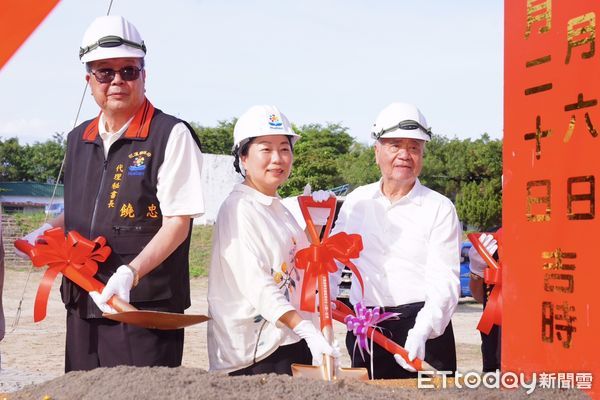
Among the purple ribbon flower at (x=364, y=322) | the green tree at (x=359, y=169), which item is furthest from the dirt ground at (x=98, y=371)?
the green tree at (x=359, y=169)

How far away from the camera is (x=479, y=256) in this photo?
3.54m

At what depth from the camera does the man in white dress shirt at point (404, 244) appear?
3.18 m

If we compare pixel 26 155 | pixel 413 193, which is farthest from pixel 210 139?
pixel 413 193

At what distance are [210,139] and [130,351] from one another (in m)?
31.0

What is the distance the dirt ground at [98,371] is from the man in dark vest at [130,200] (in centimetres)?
32

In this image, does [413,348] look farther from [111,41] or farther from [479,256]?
[111,41]

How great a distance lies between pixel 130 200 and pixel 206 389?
99cm

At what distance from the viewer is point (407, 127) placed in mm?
3225

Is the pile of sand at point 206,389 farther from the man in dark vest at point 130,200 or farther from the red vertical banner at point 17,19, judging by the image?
the red vertical banner at point 17,19

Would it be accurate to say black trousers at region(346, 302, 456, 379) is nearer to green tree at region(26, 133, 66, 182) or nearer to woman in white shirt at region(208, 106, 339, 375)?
woman in white shirt at region(208, 106, 339, 375)

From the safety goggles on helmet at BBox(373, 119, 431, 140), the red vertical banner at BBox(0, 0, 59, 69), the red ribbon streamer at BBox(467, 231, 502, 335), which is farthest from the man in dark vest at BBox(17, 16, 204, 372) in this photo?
the red ribbon streamer at BBox(467, 231, 502, 335)

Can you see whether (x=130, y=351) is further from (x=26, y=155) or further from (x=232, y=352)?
(x=26, y=155)

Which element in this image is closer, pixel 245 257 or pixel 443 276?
pixel 245 257

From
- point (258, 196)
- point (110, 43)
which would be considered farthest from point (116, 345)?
point (110, 43)
